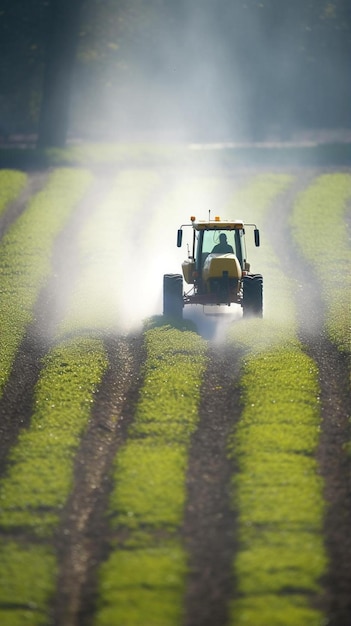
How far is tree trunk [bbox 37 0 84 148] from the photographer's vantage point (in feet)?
237

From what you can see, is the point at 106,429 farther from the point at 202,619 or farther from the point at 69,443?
the point at 202,619

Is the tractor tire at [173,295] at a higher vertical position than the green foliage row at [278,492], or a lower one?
higher

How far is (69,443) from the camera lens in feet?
86.9

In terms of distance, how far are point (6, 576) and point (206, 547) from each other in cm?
410

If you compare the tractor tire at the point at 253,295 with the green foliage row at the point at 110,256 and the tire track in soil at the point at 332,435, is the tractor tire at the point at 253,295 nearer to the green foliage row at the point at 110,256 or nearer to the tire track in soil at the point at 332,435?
the tire track in soil at the point at 332,435

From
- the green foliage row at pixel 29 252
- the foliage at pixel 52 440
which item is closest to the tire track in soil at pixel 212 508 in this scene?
the foliage at pixel 52 440

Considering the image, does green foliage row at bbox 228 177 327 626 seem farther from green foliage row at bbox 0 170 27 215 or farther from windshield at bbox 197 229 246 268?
green foliage row at bbox 0 170 27 215

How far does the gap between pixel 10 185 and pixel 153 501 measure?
44691 millimetres

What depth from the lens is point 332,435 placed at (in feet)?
87.4

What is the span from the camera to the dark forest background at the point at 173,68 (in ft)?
253

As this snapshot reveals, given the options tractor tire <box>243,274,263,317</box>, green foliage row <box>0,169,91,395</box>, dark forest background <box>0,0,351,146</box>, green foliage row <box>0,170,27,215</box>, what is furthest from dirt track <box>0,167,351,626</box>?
dark forest background <box>0,0,351,146</box>

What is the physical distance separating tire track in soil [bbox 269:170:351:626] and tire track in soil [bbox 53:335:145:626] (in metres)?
4.61

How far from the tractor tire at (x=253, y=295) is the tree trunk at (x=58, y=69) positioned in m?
42.3

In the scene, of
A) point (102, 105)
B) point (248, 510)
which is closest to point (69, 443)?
point (248, 510)
